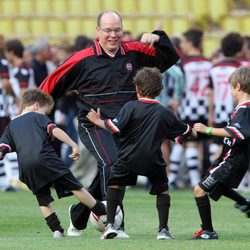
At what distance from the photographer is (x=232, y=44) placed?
1595 centimetres

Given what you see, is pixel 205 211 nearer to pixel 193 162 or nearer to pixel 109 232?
pixel 109 232

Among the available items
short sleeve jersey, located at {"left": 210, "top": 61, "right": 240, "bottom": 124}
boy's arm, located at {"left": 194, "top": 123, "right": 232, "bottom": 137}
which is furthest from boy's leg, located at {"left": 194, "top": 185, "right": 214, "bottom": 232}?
short sleeve jersey, located at {"left": 210, "top": 61, "right": 240, "bottom": 124}

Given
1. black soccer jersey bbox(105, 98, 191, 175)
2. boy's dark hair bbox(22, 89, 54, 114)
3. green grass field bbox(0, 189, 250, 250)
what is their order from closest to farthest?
green grass field bbox(0, 189, 250, 250)
black soccer jersey bbox(105, 98, 191, 175)
boy's dark hair bbox(22, 89, 54, 114)

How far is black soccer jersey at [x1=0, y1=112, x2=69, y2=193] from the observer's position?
10.1 m

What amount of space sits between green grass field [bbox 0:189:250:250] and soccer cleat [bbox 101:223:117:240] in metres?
0.12

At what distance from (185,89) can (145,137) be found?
24.2 ft

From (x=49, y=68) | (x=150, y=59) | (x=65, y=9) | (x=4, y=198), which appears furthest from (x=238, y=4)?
(x=150, y=59)

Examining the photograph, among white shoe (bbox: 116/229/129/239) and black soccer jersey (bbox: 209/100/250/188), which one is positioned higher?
black soccer jersey (bbox: 209/100/250/188)

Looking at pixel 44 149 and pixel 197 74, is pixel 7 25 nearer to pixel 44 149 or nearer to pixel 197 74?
pixel 197 74

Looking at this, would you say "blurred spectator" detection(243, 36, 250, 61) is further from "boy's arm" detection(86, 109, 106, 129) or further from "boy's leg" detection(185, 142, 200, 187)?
"boy's arm" detection(86, 109, 106, 129)

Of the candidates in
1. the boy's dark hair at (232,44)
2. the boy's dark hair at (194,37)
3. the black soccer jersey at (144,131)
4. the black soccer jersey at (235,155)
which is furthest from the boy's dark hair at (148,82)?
the boy's dark hair at (194,37)

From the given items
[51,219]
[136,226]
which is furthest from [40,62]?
[51,219]

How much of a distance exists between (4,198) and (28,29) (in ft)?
35.4

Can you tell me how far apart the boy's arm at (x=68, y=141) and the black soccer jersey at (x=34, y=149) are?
4.0 inches
